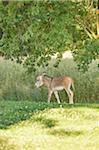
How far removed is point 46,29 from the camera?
14875 mm

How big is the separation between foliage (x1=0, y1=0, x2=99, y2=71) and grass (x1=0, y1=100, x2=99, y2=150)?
4.39 ft

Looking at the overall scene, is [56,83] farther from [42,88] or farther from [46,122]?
[46,122]

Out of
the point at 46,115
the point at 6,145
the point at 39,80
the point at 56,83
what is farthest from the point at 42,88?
the point at 6,145

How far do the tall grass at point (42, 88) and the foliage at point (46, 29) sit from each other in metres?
4.97

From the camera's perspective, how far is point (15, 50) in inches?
612

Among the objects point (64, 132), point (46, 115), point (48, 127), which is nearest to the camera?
point (64, 132)

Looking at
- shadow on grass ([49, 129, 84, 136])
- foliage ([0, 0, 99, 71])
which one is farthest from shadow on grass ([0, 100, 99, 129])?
foliage ([0, 0, 99, 71])

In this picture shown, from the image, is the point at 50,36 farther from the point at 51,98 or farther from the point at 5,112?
the point at 51,98

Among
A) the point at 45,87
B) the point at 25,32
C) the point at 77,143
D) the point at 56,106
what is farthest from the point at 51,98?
the point at 77,143

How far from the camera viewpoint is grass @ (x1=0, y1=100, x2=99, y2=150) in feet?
36.8

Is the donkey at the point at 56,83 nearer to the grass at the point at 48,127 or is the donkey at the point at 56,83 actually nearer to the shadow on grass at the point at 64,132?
the grass at the point at 48,127

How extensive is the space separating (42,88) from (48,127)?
7.49 m

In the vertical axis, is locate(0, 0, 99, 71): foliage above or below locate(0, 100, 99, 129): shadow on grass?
above

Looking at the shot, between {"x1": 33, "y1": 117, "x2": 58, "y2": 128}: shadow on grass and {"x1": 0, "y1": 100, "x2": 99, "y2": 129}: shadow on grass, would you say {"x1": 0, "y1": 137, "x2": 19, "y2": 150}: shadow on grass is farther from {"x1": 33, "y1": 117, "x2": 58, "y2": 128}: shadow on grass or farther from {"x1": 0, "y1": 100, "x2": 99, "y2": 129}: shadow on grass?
{"x1": 33, "y1": 117, "x2": 58, "y2": 128}: shadow on grass
